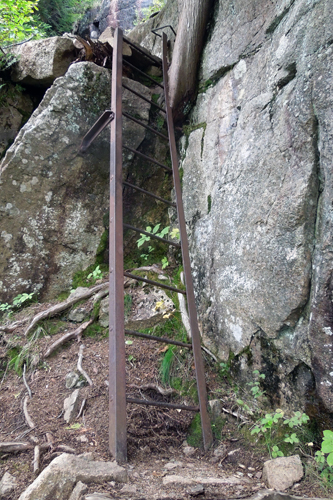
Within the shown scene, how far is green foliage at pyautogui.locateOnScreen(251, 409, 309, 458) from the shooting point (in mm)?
1992

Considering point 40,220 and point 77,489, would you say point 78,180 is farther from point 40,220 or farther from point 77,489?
point 77,489

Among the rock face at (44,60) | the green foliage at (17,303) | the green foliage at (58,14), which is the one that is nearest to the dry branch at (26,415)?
the green foliage at (17,303)

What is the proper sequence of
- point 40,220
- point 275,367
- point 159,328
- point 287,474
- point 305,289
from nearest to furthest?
point 287,474, point 305,289, point 275,367, point 159,328, point 40,220

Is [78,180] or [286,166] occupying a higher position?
[78,180]

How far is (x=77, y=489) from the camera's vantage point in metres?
1.44

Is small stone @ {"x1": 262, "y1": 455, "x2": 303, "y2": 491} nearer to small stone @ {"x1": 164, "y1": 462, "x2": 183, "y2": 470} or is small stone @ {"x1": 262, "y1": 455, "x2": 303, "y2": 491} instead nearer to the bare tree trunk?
small stone @ {"x1": 164, "y1": 462, "x2": 183, "y2": 470}

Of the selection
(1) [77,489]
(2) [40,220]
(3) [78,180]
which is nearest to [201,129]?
(3) [78,180]

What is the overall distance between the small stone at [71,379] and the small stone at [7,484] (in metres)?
1.00

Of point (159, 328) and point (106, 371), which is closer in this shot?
point (106, 371)

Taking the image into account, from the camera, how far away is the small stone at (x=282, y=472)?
179cm

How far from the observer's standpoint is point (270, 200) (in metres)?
2.40

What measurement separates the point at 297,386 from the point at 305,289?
632 mm

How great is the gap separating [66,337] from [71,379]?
0.54 m

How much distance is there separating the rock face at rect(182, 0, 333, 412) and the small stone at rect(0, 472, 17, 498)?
1.64 meters
